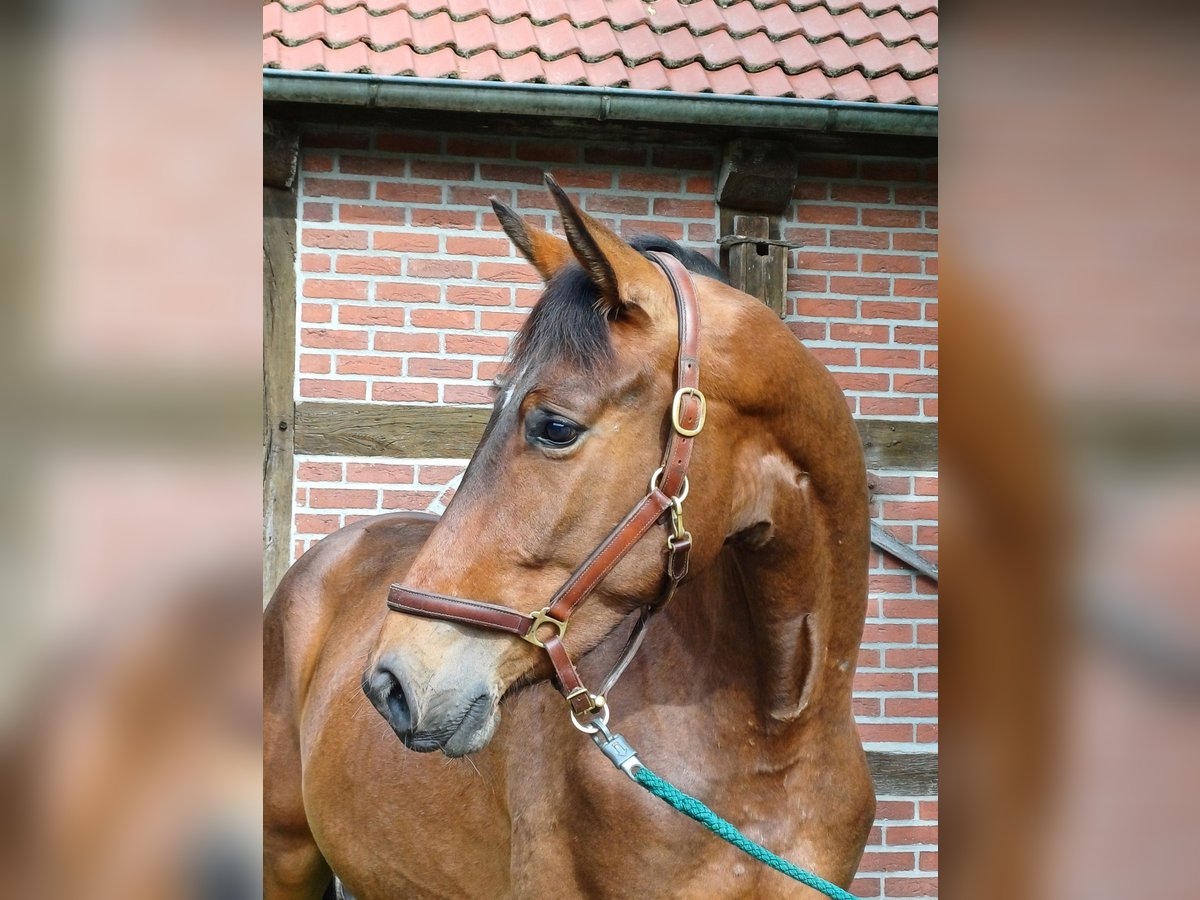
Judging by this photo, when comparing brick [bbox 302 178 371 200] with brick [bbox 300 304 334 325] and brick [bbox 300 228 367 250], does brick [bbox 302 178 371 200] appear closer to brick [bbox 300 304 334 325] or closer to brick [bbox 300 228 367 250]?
brick [bbox 300 228 367 250]

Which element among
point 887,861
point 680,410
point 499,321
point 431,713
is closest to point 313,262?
point 499,321

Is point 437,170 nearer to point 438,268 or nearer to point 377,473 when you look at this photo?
point 438,268

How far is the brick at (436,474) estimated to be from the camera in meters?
4.04

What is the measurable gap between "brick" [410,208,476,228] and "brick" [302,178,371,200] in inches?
7.9

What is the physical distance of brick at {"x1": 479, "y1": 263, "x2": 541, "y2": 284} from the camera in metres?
4.19

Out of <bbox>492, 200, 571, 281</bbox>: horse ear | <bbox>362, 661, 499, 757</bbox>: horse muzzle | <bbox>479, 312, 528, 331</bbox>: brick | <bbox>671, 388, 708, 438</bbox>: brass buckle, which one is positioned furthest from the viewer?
<bbox>479, 312, 528, 331</bbox>: brick

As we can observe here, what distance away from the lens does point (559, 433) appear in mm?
1697

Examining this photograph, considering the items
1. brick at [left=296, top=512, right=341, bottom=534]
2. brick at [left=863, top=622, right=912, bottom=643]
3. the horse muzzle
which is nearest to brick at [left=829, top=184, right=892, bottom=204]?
brick at [left=863, top=622, right=912, bottom=643]

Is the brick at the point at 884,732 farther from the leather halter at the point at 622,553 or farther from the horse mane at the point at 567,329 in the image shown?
the horse mane at the point at 567,329
